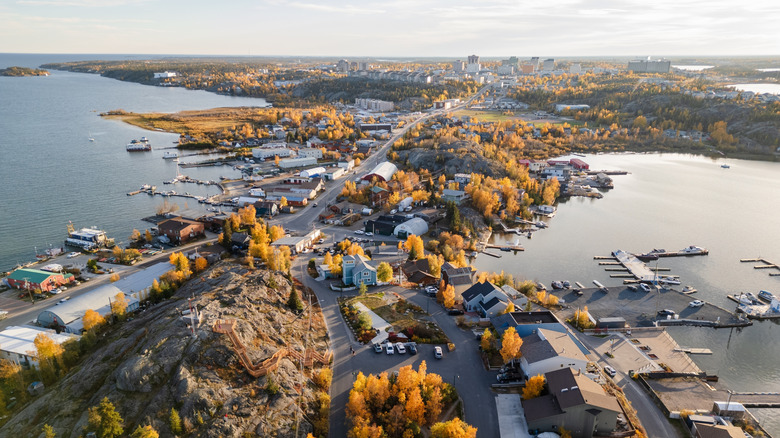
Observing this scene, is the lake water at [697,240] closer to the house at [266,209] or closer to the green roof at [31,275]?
the house at [266,209]

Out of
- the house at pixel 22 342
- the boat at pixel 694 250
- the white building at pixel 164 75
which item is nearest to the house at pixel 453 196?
the boat at pixel 694 250

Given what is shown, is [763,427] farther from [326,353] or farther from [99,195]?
[99,195]

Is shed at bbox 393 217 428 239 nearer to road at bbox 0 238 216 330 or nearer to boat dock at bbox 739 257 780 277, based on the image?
road at bbox 0 238 216 330

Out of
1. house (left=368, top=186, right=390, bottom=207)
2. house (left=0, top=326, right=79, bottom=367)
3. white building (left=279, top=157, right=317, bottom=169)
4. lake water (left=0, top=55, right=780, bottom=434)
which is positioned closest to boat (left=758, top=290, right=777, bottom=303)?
lake water (left=0, top=55, right=780, bottom=434)

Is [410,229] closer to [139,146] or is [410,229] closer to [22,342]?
[22,342]

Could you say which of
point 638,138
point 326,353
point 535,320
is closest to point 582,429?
point 535,320

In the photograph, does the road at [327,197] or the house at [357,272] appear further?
the road at [327,197]
